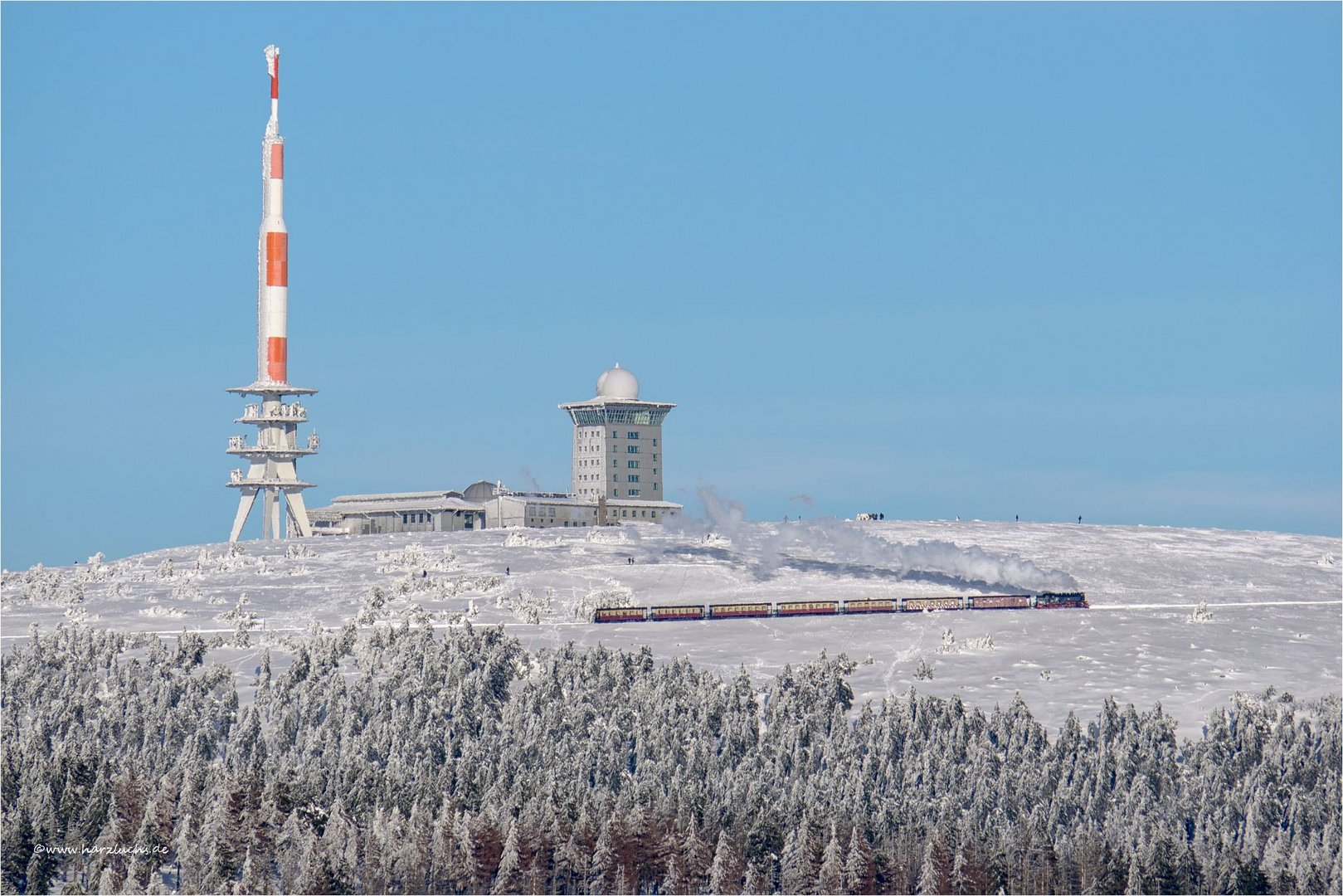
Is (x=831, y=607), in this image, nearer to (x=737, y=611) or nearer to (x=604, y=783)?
(x=737, y=611)

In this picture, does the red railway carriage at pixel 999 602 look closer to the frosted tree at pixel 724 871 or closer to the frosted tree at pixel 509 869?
the frosted tree at pixel 724 871

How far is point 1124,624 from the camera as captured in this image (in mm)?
176750

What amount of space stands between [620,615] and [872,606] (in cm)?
2136

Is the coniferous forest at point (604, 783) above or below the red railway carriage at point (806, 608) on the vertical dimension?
below

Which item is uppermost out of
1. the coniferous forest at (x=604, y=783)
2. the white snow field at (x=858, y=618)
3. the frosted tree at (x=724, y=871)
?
the white snow field at (x=858, y=618)

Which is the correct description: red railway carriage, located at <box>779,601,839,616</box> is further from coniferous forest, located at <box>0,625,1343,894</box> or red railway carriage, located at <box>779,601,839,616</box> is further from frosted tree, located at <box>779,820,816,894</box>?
frosted tree, located at <box>779,820,816,894</box>

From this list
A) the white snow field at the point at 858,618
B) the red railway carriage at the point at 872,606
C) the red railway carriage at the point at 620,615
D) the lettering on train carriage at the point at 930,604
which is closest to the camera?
the white snow field at the point at 858,618

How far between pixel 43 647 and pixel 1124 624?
83673 mm

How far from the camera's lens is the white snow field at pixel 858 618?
158 meters

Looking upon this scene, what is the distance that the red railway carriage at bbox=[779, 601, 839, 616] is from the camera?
178m

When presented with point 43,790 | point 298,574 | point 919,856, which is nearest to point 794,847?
point 919,856

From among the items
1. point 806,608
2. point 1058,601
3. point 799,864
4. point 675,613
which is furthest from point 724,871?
point 1058,601

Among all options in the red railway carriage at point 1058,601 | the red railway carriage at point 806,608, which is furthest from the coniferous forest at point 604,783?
the red railway carriage at point 1058,601

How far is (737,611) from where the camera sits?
178500mm
